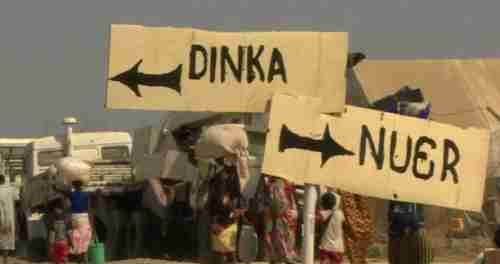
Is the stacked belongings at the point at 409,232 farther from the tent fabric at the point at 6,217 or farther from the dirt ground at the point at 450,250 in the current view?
the dirt ground at the point at 450,250

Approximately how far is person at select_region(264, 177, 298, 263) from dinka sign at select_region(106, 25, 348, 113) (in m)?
7.83

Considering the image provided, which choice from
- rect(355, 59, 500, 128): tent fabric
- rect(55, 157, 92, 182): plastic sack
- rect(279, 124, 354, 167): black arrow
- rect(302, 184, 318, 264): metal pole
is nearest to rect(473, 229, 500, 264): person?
rect(302, 184, 318, 264): metal pole

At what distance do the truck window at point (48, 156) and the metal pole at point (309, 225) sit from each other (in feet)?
65.5

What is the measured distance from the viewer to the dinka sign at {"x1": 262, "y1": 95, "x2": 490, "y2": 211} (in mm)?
11070

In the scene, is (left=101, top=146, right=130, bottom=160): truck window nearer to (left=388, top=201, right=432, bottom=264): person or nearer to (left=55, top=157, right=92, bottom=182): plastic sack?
(left=55, top=157, right=92, bottom=182): plastic sack

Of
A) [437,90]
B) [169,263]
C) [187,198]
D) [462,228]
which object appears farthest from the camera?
[437,90]

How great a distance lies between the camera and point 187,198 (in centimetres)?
2669

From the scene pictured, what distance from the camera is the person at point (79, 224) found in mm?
20469

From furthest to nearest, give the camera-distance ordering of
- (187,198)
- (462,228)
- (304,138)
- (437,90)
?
(437,90), (462,228), (187,198), (304,138)

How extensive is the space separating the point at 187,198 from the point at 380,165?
15244 mm

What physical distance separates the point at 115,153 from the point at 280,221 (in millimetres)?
14200

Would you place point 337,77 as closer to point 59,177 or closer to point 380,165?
point 380,165

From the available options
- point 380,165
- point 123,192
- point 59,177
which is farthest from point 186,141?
point 380,165

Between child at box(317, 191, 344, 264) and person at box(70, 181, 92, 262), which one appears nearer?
child at box(317, 191, 344, 264)
